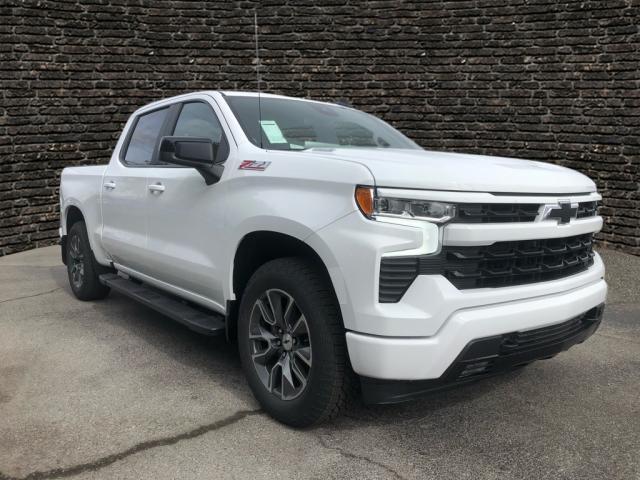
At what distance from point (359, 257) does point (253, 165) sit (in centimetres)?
100

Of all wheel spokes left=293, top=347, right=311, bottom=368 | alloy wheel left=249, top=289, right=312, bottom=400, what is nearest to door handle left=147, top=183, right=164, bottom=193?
alloy wheel left=249, top=289, right=312, bottom=400

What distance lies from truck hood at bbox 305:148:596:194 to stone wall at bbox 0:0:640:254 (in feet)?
21.0

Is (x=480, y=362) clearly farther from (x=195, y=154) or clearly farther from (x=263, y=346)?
(x=195, y=154)

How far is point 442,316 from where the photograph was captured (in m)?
2.43

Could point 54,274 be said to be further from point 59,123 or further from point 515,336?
point 515,336

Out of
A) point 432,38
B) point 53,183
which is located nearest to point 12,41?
point 53,183

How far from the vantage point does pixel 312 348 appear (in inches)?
107

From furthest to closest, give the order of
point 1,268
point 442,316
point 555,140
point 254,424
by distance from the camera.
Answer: point 555,140 → point 1,268 → point 254,424 → point 442,316

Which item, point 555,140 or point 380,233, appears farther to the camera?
Answer: point 555,140

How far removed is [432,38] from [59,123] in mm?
6433

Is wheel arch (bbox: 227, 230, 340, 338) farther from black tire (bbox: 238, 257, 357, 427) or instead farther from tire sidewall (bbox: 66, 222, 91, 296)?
tire sidewall (bbox: 66, 222, 91, 296)

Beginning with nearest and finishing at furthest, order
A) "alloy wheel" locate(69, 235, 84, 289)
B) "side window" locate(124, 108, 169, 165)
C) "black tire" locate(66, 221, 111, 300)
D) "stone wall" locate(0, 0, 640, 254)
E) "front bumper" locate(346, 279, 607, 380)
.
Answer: "front bumper" locate(346, 279, 607, 380) → "side window" locate(124, 108, 169, 165) → "black tire" locate(66, 221, 111, 300) → "alloy wheel" locate(69, 235, 84, 289) → "stone wall" locate(0, 0, 640, 254)

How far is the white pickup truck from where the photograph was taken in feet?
8.03

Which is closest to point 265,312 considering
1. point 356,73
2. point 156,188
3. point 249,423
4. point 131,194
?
point 249,423
